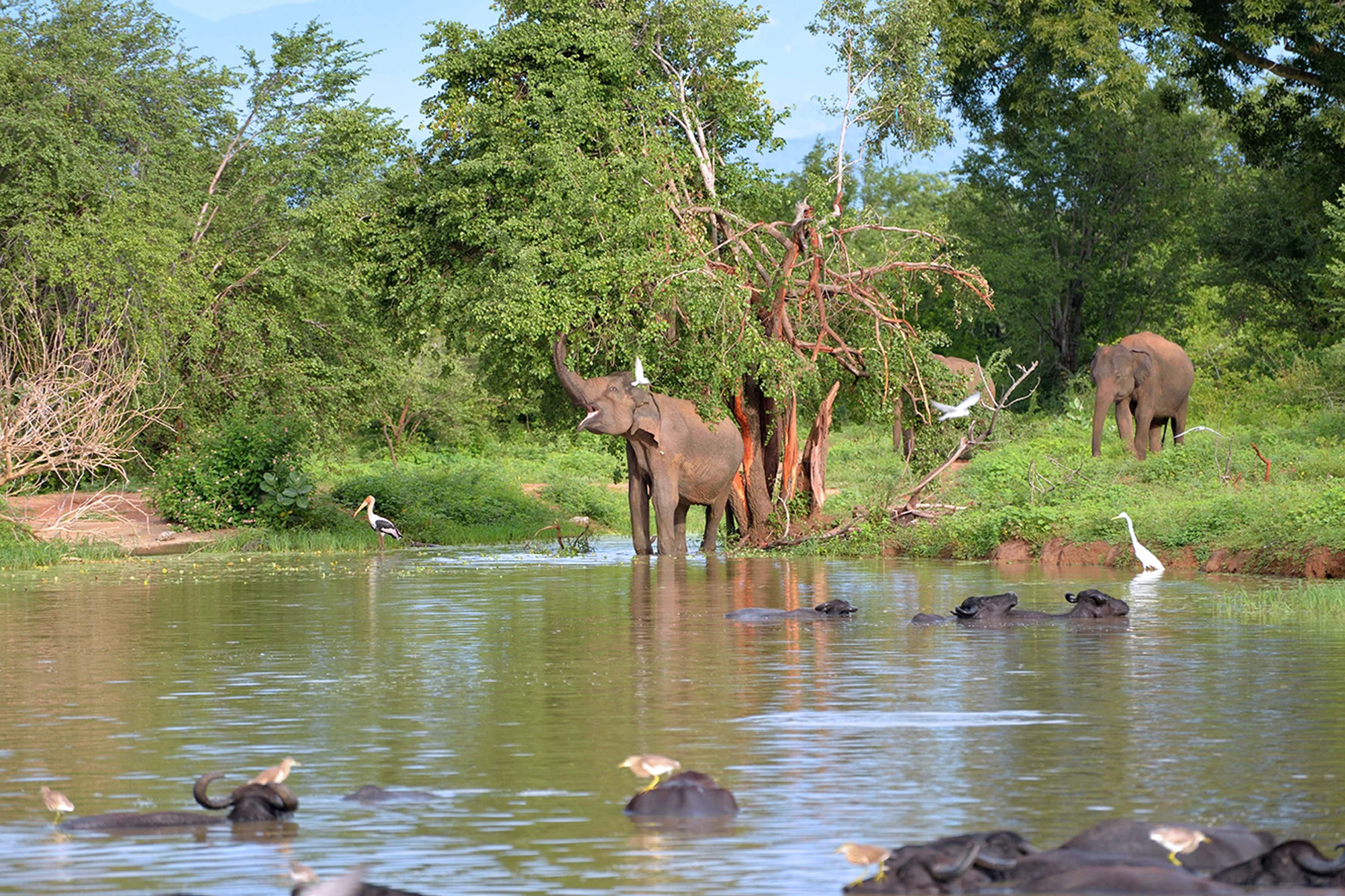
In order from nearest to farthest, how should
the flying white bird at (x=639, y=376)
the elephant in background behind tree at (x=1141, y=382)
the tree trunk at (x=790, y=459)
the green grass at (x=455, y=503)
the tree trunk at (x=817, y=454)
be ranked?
the flying white bird at (x=639, y=376)
the tree trunk at (x=790, y=459)
the tree trunk at (x=817, y=454)
the green grass at (x=455, y=503)
the elephant in background behind tree at (x=1141, y=382)

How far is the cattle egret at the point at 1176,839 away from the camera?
6930 millimetres

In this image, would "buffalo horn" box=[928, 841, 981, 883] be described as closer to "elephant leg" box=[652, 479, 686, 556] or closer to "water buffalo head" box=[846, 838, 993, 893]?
"water buffalo head" box=[846, 838, 993, 893]

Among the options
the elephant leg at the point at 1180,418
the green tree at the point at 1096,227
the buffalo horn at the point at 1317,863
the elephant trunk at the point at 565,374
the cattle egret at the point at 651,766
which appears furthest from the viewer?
the green tree at the point at 1096,227

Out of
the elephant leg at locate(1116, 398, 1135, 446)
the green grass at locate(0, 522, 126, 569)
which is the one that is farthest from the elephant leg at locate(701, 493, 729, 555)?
the elephant leg at locate(1116, 398, 1135, 446)

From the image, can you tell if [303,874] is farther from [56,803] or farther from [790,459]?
[790,459]

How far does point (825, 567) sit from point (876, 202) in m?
64.0

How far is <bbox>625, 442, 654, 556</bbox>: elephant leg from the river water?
24.2 ft

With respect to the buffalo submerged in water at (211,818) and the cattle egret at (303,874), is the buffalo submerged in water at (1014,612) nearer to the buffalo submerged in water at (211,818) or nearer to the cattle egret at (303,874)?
the buffalo submerged in water at (211,818)

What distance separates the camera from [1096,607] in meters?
15.7

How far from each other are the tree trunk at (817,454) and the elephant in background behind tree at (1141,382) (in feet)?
21.7

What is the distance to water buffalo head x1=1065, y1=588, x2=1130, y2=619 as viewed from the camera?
1566 cm

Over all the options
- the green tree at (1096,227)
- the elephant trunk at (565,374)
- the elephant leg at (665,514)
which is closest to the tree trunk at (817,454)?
the elephant leg at (665,514)

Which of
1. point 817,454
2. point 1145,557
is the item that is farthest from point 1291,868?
point 817,454

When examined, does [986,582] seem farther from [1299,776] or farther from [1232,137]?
[1232,137]
